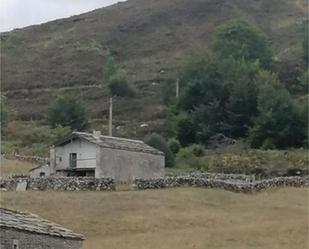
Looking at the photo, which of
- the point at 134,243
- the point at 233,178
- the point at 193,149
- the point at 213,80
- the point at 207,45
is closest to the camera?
the point at 134,243

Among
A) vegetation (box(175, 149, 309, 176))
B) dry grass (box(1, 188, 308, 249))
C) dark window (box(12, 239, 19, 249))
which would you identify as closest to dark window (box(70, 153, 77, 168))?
dry grass (box(1, 188, 308, 249))

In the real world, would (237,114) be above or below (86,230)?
above

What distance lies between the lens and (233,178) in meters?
63.4

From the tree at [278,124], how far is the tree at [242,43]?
38988mm

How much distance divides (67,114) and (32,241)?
83979 millimetres

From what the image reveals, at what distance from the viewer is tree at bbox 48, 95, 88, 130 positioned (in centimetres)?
10819

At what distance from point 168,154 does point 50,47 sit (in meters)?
108

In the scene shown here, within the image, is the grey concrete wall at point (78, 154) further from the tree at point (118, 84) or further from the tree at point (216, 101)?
the tree at point (118, 84)

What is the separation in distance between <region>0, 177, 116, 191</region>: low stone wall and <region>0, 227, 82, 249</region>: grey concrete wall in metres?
26.7

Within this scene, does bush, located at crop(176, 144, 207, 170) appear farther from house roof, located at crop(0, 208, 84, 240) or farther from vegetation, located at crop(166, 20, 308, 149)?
house roof, located at crop(0, 208, 84, 240)

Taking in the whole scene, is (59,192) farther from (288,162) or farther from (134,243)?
(288,162)

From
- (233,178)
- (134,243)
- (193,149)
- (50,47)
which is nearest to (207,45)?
(50,47)

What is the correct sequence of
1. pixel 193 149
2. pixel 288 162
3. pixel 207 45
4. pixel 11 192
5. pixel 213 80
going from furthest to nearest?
pixel 207 45, pixel 213 80, pixel 193 149, pixel 288 162, pixel 11 192

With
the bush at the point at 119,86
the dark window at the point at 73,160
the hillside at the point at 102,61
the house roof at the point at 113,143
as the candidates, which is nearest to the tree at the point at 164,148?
the house roof at the point at 113,143
